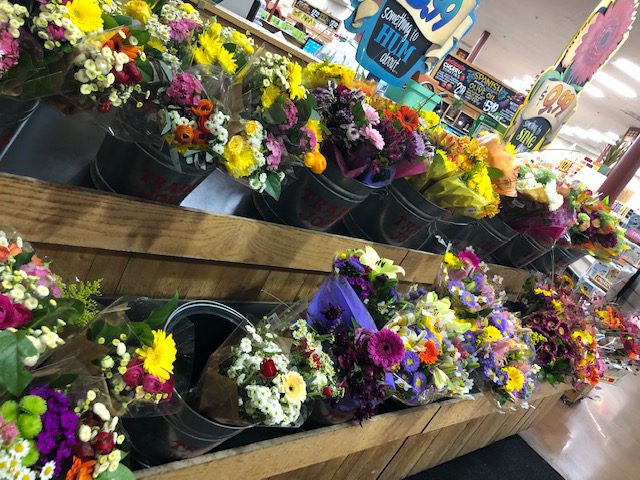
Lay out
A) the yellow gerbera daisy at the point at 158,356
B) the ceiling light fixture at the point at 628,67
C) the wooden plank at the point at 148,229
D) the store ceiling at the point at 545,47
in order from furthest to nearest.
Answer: the ceiling light fixture at the point at 628,67 < the store ceiling at the point at 545,47 < the wooden plank at the point at 148,229 < the yellow gerbera daisy at the point at 158,356

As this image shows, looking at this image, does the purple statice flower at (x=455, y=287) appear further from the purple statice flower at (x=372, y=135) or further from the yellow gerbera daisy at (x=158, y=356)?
the yellow gerbera daisy at (x=158, y=356)

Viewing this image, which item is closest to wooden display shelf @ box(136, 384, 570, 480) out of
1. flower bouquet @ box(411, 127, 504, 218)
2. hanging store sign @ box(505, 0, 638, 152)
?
flower bouquet @ box(411, 127, 504, 218)

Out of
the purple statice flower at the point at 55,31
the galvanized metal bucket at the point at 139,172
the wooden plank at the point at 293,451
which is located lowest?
the wooden plank at the point at 293,451

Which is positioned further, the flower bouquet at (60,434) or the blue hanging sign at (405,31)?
the blue hanging sign at (405,31)

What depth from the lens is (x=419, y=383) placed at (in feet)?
5.42

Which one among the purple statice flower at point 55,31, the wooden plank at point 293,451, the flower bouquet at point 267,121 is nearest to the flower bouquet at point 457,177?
the flower bouquet at point 267,121

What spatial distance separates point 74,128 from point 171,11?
370 mm

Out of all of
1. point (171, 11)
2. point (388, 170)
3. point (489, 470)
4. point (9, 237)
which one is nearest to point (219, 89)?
point (171, 11)

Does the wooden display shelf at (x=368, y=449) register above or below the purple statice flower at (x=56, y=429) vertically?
below

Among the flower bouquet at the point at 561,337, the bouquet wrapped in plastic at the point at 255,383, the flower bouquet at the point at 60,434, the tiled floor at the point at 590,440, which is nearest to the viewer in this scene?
the flower bouquet at the point at 60,434

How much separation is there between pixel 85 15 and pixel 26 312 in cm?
50

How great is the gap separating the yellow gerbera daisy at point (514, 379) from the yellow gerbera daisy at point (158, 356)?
Answer: 1682 millimetres

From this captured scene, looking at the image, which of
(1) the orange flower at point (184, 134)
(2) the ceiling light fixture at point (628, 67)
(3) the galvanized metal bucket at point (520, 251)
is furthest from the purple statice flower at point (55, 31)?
(2) the ceiling light fixture at point (628, 67)

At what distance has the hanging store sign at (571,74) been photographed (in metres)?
2.94
